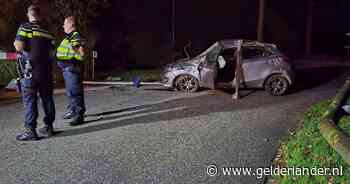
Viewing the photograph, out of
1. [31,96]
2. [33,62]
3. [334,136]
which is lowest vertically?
[334,136]

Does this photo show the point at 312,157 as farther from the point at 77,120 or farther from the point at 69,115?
the point at 69,115

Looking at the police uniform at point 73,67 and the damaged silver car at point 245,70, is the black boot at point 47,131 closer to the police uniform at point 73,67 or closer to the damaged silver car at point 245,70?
the police uniform at point 73,67

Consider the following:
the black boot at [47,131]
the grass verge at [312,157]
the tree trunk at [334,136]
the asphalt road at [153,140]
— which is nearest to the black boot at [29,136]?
the asphalt road at [153,140]

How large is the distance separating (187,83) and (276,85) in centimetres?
237

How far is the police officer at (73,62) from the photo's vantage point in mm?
6789

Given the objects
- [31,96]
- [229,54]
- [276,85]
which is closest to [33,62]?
[31,96]

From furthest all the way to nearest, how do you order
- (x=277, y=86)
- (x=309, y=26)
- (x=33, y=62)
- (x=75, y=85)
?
(x=309, y=26), (x=277, y=86), (x=75, y=85), (x=33, y=62)

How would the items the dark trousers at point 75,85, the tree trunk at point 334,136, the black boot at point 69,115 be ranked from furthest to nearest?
1. the black boot at point 69,115
2. the dark trousers at point 75,85
3. the tree trunk at point 334,136

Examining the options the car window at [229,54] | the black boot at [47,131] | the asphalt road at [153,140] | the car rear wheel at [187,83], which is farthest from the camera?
the car window at [229,54]

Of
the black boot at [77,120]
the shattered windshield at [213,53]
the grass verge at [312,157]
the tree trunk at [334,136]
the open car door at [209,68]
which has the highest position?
the shattered windshield at [213,53]

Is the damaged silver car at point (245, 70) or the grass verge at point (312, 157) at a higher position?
the damaged silver car at point (245, 70)

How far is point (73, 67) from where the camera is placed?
7.02m

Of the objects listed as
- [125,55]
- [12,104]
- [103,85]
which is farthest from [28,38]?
[125,55]

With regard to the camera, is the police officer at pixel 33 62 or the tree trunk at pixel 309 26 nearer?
the police officer at pixel 33 62
